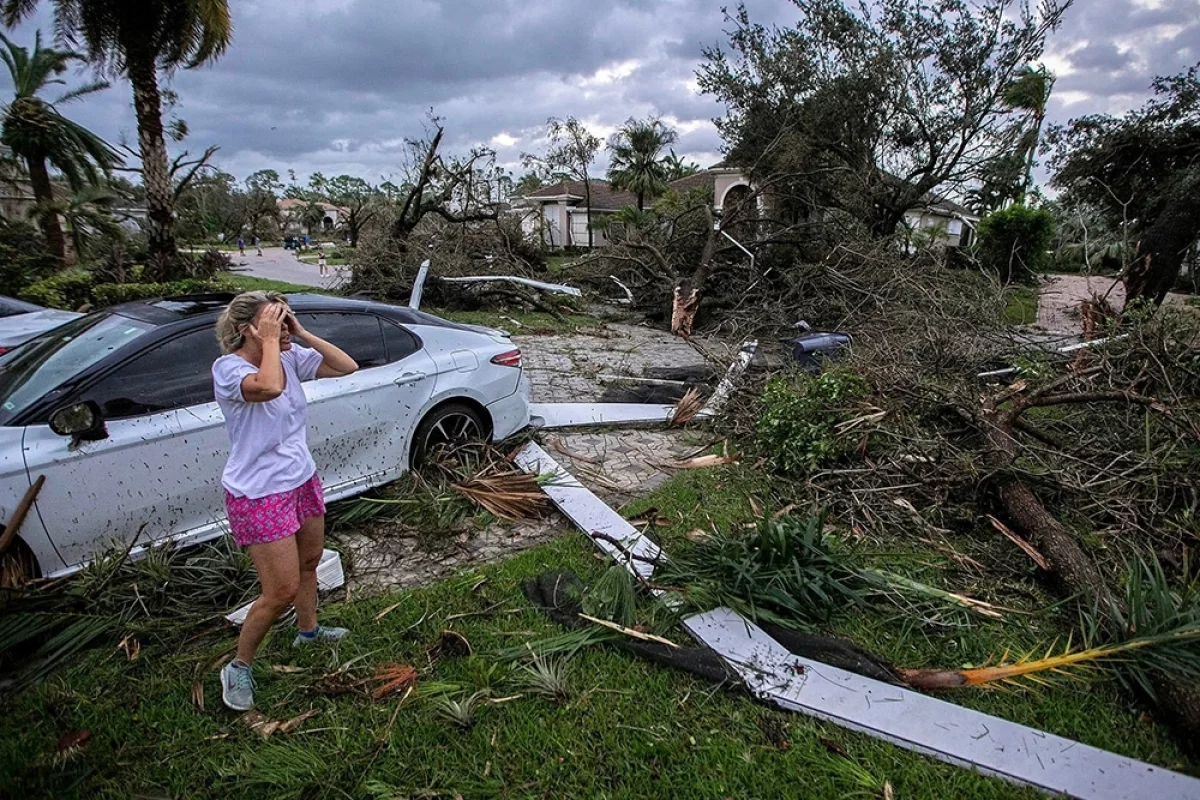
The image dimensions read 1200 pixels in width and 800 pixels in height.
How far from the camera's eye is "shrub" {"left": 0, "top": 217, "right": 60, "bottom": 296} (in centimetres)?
1428

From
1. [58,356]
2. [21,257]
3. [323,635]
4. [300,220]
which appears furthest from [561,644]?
[300,220]

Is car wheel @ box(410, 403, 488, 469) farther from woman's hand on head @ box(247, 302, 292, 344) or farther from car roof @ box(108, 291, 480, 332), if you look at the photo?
woman's hand on head @ box(247, 302, 292, 344)

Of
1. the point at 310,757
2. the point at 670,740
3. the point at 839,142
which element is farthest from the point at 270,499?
the point at 839,142

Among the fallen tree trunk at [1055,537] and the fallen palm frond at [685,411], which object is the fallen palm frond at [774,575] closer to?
the fallen tree trunk at [1055,537]

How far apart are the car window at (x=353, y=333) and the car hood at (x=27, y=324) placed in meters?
4.09

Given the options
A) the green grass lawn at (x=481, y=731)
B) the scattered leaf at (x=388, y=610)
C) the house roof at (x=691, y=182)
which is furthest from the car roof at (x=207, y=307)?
the house roof at (x=691, y=182)

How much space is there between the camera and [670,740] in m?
2.57

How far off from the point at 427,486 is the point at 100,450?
1852 mm

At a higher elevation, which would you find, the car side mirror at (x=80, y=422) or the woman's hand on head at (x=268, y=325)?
the woman's hand on head at (x=268, y=325)

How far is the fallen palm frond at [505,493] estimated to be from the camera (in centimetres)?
448

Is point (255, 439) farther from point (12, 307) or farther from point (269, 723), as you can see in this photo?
point (12, 307)

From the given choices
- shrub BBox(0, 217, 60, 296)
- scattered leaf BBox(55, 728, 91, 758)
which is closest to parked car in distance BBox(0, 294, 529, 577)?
scattered leaf BBox(55, 728, 91, 758)

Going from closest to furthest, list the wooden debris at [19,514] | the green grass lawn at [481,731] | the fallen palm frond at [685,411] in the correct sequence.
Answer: the green grass lawn at [481,731] < the wooden debris at [19,514] < the fallen palm frond at [685,411]

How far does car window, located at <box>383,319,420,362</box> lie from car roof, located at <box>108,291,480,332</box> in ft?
0.37
